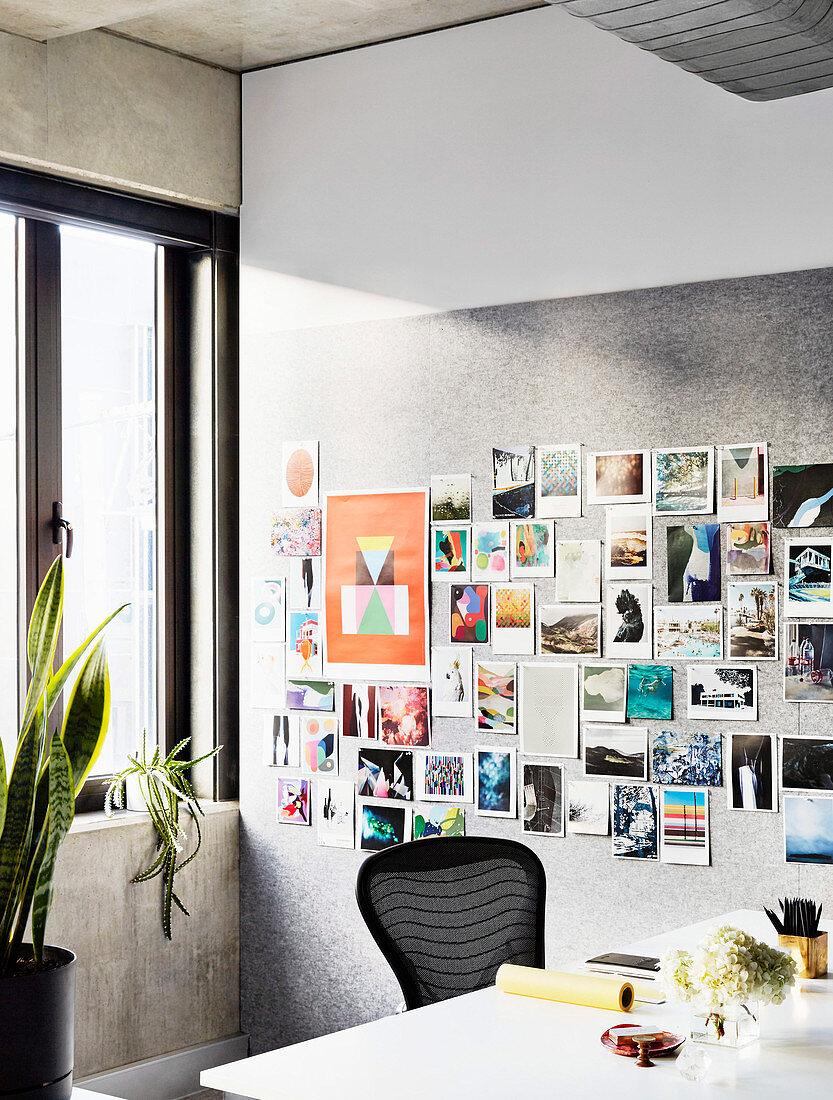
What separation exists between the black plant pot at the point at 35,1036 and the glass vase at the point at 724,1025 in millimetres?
1146

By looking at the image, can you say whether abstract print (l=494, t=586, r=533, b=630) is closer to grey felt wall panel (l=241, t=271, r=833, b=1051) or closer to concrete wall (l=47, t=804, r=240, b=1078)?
grey felt wall panel (l=241, t=271, r=833, b=1051)

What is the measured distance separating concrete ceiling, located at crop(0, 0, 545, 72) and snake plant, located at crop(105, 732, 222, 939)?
2.06m

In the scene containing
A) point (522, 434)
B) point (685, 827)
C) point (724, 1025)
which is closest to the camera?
point (724, 1025)

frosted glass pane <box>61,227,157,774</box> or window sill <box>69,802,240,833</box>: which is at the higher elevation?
frosted glass pane <box>61,227,157,774</box>

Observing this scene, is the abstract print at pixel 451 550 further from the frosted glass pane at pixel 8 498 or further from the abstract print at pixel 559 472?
the frosted glass pane at pixel 8 498

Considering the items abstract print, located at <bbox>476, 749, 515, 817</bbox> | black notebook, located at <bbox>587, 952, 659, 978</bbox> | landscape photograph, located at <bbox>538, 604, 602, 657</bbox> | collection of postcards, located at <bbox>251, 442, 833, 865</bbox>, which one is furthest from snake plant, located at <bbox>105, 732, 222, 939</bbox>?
black notebook, located at <bbox>587, 952, 659, 978</bbox>

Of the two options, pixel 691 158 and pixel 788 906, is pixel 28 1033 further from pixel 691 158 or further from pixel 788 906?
pixel 691 158

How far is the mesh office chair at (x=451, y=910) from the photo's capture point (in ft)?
9.04

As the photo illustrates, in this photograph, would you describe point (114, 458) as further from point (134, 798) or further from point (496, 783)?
point (496, 783)

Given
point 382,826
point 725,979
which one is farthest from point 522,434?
point 725,979

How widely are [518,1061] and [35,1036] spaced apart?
35.3 inches

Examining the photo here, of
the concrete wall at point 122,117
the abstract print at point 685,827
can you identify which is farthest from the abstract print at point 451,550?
the concrete wall at point 122,117

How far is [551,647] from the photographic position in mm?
3686

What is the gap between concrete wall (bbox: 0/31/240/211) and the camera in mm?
3756
